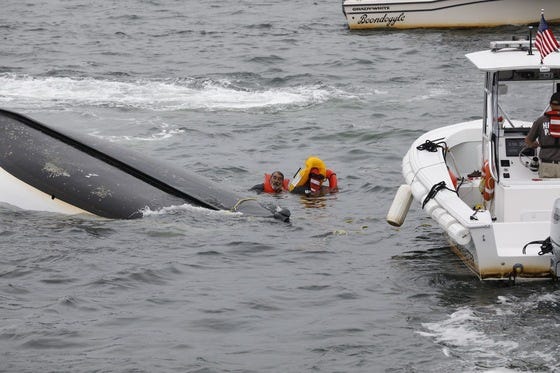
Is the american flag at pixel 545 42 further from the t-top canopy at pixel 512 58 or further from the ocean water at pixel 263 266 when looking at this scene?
the ocean water at pixel 263 266

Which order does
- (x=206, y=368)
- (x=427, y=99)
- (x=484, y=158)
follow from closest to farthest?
(x=206, y=368) → (x=484, y=158) → (x=427, y=99)

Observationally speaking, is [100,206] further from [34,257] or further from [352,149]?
[352,149]

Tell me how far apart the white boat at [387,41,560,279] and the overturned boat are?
7.16 ft

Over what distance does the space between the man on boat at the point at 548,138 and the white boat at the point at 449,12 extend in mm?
20555

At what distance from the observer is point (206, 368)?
32.7 ft

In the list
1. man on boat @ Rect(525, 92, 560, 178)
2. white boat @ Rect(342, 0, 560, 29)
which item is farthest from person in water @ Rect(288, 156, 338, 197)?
white boat @ Rect(342, 0, 560, 29)

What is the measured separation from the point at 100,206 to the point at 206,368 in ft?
15.1

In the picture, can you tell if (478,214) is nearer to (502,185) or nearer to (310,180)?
(502,185)

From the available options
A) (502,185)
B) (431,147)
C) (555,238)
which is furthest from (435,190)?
(555,238)

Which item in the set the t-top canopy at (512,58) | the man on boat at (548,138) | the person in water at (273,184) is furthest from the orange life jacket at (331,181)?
the man on boat at (548,138)

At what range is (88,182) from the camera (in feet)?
46.5

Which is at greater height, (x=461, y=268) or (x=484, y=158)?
(x=484, y=158)

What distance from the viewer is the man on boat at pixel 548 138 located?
12688 millimetres

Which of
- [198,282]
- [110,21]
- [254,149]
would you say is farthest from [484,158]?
[110,21]
